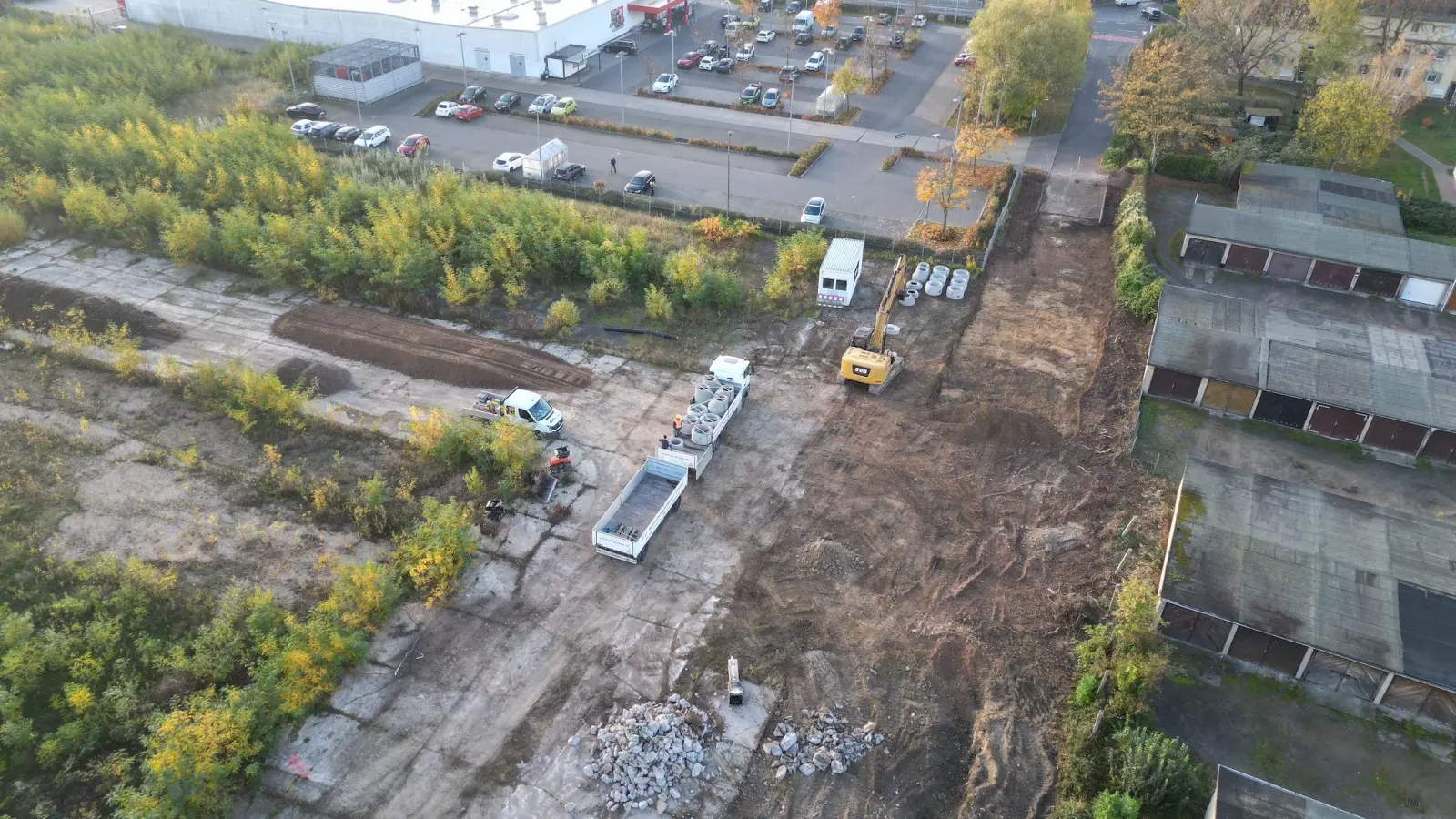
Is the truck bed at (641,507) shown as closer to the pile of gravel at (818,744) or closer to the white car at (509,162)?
the pile of gravel at (818,744)

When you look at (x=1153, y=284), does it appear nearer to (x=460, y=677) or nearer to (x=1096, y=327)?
(x=1096, y=327)

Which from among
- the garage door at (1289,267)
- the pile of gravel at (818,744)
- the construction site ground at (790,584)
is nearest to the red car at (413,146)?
the construction site ground at (790,584)

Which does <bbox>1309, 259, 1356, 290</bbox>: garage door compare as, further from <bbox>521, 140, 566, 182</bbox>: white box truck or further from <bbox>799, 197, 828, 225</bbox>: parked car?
<bbox>521, 140, 566, 182</bbox>: white box truck

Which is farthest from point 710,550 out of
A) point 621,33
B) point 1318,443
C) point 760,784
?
point 621,33

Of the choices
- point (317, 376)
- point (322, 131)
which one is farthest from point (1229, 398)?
point (322, 131)

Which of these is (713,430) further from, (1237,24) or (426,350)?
(1237,24)
